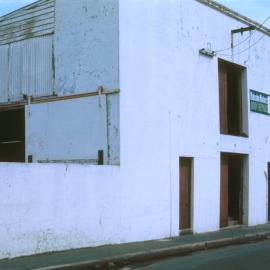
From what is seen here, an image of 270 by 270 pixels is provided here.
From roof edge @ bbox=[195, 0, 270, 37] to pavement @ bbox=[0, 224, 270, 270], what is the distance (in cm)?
739

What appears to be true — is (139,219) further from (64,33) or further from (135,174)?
(64,33)

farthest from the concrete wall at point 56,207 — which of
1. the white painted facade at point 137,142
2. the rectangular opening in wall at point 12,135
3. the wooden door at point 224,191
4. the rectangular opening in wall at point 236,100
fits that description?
the rectangular opening in wall at point 236,100

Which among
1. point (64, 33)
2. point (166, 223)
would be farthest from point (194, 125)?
point (64, 33)

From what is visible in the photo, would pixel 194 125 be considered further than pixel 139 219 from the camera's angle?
Yes

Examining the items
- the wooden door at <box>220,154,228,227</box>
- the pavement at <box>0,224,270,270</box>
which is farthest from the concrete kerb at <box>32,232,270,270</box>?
the wooden door at <box>220,154,228,227</box>

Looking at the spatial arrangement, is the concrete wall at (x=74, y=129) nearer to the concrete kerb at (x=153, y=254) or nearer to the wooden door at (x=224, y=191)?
the concrete kerb at (x=153, y=254)

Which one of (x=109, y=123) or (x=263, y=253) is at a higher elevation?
(x=109, y=123)

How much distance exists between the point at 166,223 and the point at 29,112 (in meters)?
5.01

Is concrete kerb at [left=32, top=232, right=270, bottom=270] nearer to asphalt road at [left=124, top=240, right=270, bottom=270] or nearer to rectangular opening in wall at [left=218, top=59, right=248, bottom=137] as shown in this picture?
asphalt road at [left=124, top=240, right=270, bottom=270]

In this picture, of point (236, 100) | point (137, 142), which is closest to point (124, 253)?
point (137, 142)

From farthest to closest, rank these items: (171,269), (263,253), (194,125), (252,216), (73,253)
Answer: (252,216), (194,125), (263,253), (73,253), (171,269)

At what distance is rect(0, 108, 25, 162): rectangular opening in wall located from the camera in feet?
57.8

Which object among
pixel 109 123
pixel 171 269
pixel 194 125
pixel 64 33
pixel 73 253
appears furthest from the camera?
pixel 194 125

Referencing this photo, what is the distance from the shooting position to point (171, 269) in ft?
36.6
